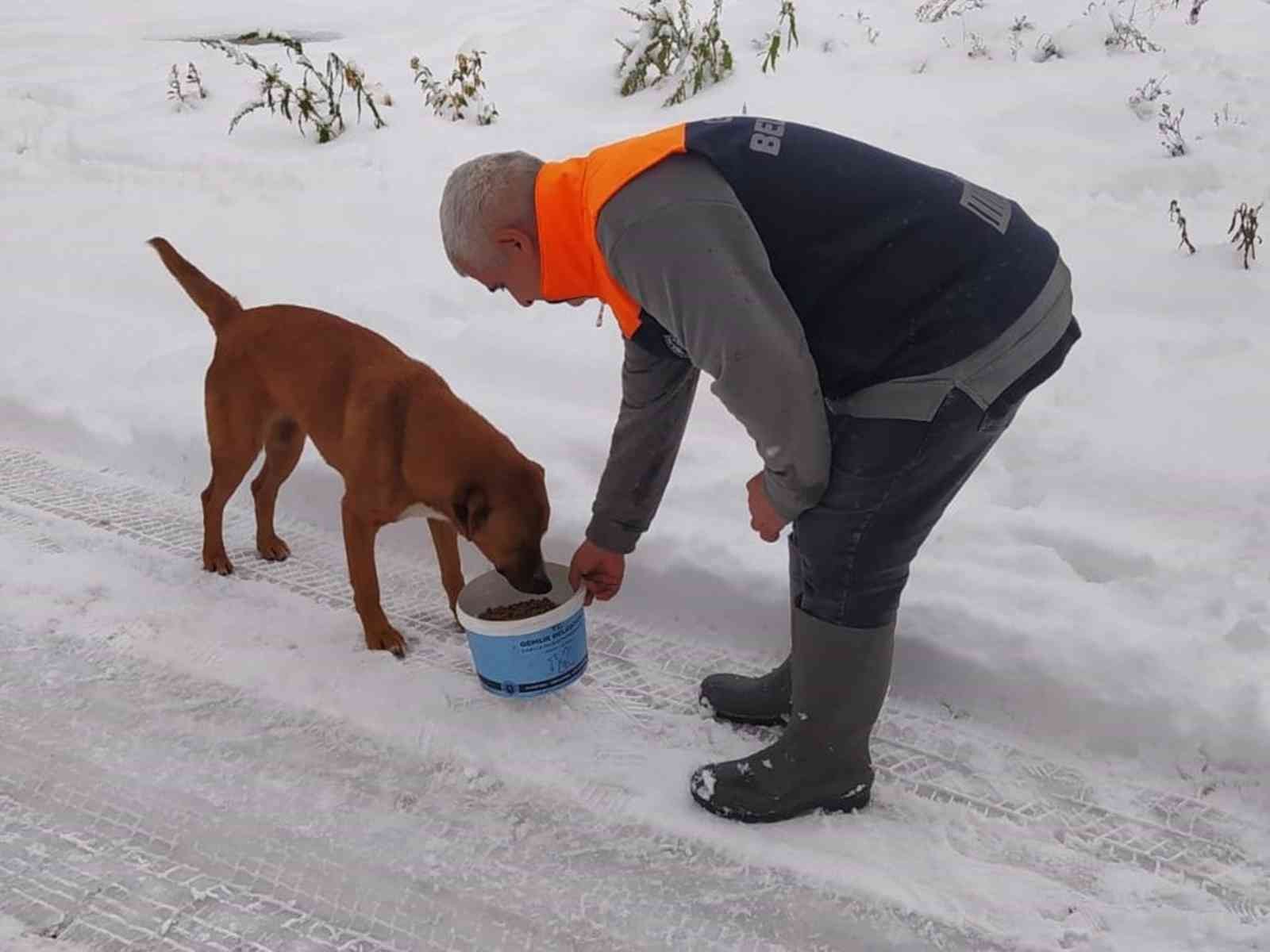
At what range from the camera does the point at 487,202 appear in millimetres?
1938

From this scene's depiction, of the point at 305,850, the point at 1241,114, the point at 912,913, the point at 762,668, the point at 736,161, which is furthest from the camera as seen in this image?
the point at 1241,114

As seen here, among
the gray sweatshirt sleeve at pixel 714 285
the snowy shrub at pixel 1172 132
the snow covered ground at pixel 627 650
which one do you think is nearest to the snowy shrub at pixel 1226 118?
the snow covered ground at pixel 627 650

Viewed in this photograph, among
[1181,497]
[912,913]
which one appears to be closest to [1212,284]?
[1181,497]

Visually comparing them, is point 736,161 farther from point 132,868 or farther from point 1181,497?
point 1181,497

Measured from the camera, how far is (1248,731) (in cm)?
247

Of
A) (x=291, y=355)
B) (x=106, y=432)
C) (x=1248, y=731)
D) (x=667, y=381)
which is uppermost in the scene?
(x=667, y=381)

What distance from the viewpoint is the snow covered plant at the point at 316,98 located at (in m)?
6.33

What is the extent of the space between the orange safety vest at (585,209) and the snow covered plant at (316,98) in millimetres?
4850

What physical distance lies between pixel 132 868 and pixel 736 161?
5.96ft

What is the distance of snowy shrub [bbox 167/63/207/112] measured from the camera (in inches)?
277

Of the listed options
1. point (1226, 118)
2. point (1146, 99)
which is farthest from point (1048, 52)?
point (1226, 118)

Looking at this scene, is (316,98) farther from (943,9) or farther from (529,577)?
(529,577)

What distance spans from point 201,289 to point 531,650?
1615 mm

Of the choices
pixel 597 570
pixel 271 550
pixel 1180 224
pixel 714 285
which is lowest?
pixel 271 550
